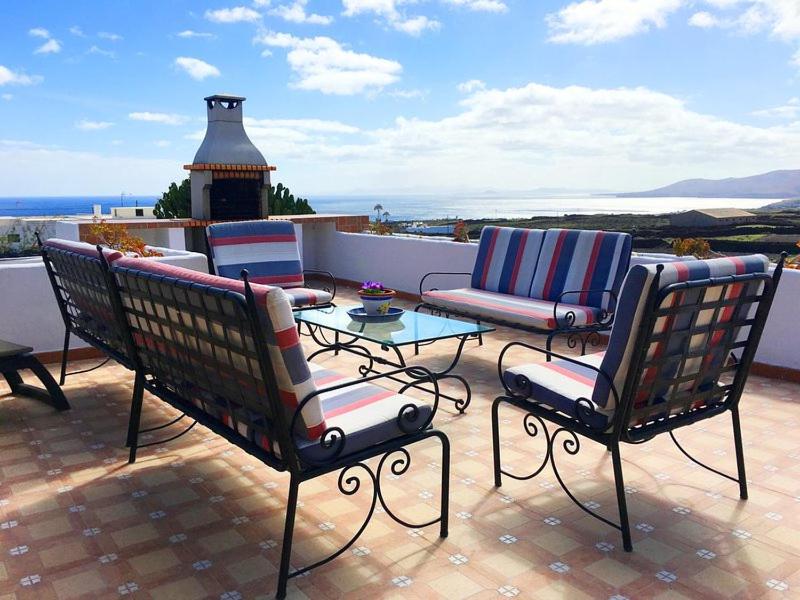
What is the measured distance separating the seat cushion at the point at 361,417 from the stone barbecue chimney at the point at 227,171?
7.84 m

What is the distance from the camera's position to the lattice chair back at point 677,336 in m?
2.27

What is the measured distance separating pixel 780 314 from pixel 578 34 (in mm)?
10172

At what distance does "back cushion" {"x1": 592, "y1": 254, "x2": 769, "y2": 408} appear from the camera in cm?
226

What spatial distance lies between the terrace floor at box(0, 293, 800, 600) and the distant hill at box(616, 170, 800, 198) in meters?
14.8

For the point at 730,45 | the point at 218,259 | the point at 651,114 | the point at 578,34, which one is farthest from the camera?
the point at 651,114

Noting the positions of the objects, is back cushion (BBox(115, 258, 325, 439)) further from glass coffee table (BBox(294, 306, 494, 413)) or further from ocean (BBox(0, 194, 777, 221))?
ocean (BBox(0, 194, 777, 221))

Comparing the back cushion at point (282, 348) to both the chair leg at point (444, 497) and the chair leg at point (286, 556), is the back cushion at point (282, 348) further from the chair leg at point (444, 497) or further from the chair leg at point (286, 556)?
the chair leg at point (444, 497)

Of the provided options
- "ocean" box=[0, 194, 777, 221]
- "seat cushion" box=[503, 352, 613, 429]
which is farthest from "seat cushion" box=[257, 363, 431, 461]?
"ocean" box=[0, 194, 777, 221]

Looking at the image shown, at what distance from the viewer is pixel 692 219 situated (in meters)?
9.94

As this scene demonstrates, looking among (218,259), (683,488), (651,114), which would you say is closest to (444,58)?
(651,114)

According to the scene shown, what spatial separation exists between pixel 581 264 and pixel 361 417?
10.3 ft

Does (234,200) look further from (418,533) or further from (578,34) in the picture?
(418,533)

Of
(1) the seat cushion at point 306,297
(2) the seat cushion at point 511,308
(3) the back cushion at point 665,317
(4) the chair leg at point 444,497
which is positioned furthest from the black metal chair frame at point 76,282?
(2) the seat cushion at point 511,308

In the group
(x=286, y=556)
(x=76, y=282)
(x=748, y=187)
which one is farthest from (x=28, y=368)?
(x=748, y=187)
